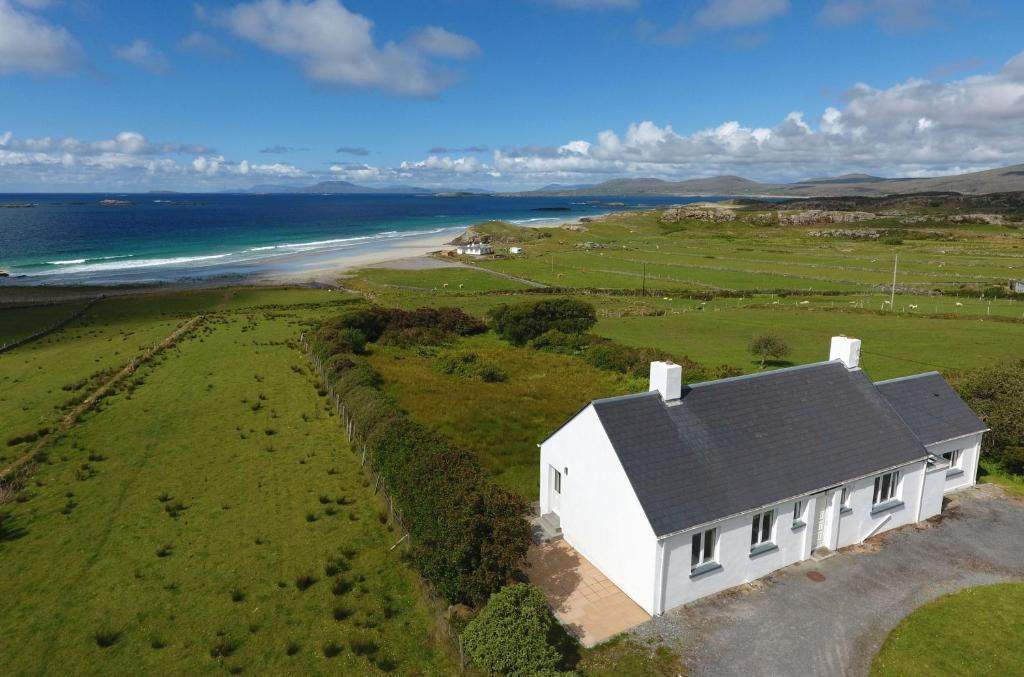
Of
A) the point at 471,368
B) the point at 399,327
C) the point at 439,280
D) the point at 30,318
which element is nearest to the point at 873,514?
the point at 471,368

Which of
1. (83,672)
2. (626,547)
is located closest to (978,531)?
(626,547)

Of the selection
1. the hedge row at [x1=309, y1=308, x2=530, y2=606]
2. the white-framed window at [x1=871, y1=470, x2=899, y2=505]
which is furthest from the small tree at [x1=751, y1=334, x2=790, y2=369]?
the hedge row at [x1=309, y1=308, x2=530, y2=606]

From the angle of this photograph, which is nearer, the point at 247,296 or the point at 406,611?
the point at 406,611

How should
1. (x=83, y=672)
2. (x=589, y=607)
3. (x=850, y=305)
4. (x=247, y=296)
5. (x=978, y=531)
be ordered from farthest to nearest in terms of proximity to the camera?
(x=247, y=296), (x=850, y=305), (x=978, y=531), (x=589, y=607), (x=83, y=672)

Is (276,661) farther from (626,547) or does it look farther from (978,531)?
(978,531)

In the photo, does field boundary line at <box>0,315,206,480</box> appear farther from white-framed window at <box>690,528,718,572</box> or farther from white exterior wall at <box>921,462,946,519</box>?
white exterior wall at <box>921,462,946,519</box>

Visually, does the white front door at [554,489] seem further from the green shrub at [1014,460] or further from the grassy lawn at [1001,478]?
the green shrub at [1014,460]

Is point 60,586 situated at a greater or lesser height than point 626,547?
lesser

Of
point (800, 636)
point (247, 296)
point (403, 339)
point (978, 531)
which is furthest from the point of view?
point (247, 296)
